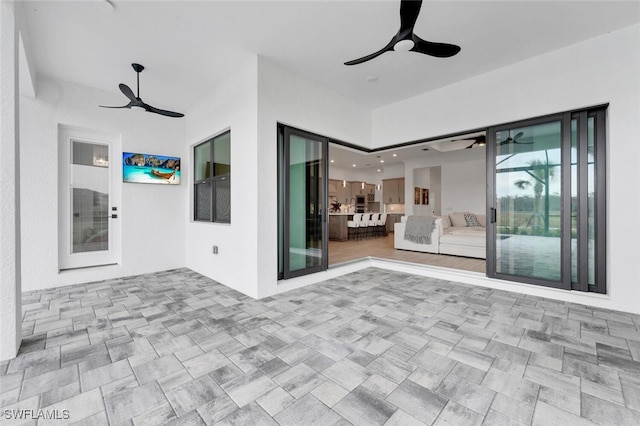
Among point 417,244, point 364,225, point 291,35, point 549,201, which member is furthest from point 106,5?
point 364,225

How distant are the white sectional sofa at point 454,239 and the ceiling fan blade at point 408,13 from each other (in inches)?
188

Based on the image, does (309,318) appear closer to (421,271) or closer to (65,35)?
(421,271)

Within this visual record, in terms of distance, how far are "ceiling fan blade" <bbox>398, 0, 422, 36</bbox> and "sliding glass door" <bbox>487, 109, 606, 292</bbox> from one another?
2514mm

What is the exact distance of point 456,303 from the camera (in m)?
3.27

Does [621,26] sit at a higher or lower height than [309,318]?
higher

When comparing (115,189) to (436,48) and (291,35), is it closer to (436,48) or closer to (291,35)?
(291,35)

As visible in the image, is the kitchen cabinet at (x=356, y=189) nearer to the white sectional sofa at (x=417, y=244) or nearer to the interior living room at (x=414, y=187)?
the interior living room at (x=414, y=187)

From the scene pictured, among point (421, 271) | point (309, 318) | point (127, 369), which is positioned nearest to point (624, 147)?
point (421, 271)

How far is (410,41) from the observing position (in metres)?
2.37

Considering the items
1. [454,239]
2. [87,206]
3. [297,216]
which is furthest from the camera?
[454,239]

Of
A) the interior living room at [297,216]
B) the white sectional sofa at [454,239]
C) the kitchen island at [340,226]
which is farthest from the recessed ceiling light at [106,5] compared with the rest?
the kitchen island at [340,226]

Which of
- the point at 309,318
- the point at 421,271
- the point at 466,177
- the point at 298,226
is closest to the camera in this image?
Answer: the point at 309,318

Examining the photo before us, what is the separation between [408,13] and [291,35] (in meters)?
1.53

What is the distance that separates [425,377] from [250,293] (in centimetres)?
237
